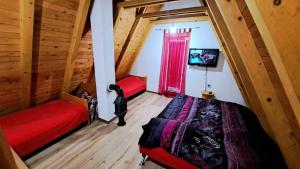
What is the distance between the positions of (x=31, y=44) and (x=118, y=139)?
6.14ft

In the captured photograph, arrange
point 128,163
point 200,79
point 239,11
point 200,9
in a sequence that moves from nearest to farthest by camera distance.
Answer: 1. point 239,11
2. point 128,163
3. point 200,9
4. point 200,79

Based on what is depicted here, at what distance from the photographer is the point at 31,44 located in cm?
198

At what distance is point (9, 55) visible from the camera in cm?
197

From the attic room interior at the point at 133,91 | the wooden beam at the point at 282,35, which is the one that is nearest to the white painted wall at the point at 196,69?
the attic room interior at the point at 133,91

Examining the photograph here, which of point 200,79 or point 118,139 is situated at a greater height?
point 200,79

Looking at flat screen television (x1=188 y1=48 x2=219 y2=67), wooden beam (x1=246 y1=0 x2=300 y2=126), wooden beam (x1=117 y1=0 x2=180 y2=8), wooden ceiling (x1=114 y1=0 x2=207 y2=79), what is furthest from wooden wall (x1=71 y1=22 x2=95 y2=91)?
wooden beam (x1=246 y1=0 x2=300 y2=126)

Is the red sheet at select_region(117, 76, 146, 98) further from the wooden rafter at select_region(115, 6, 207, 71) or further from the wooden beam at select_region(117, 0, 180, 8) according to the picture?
the wooden beam at select_region(117, 0, 180, 8)

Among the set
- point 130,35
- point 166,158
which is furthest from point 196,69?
point 166,158

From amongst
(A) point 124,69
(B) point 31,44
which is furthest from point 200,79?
(B) point 31,44

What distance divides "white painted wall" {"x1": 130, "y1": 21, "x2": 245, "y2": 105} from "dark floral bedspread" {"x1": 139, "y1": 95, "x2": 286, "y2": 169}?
158 cm

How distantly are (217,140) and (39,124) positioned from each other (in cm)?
247

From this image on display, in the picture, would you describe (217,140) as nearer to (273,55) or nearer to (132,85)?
(273,55)

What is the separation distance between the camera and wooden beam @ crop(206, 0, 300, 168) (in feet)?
2.97

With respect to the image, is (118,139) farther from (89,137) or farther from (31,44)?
(31,44)
